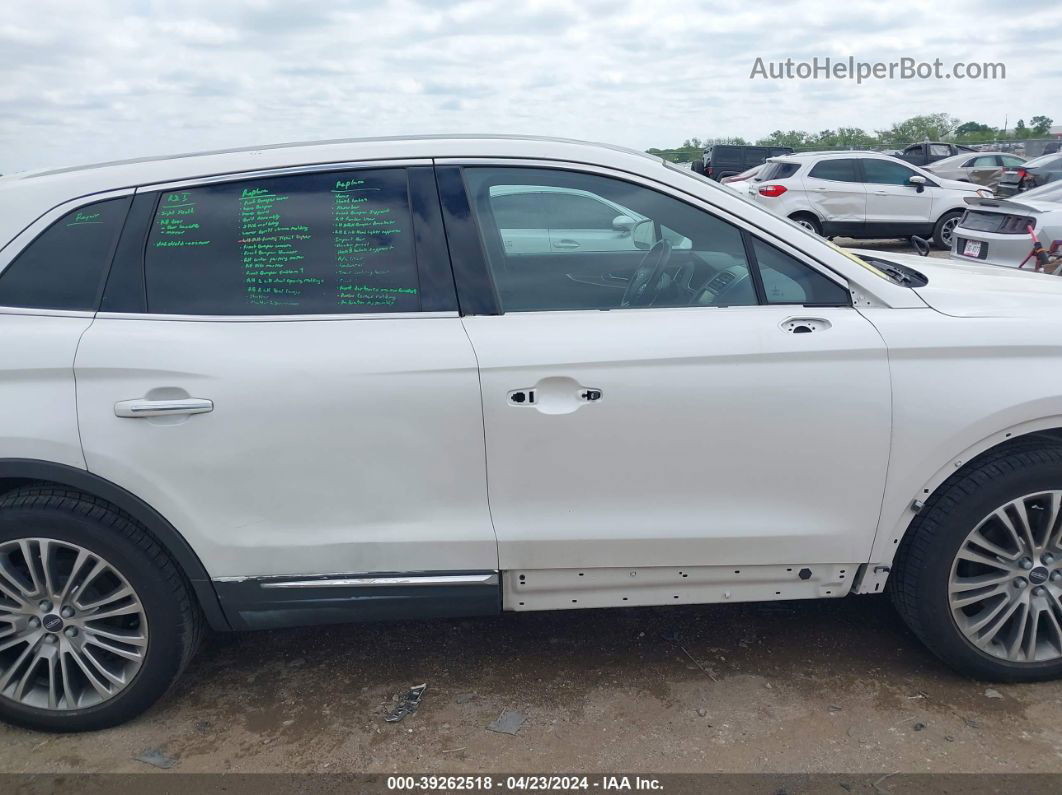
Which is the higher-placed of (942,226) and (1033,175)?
(1033,175)

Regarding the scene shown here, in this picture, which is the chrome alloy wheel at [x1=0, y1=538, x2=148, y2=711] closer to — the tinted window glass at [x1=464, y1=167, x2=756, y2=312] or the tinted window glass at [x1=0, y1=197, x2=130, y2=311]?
the tinted window glass at [x1=0, y1=197, x2=130, y2=311]

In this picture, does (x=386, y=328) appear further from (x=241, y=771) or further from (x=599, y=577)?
(x=241, y=771)

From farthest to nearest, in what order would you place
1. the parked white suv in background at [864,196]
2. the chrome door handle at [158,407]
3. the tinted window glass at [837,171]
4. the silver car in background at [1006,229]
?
the tinted window glass at [837,171] < the parked white suv in background at [864,196] < the silver car in background at [1006,229] < the chrome door handle at [158,407]

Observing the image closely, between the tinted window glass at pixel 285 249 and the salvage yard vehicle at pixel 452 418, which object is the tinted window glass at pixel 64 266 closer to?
the salvage yard vehicle at pixel 452 418

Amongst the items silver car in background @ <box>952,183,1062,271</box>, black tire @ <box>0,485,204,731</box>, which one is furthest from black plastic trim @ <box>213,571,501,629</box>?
silver car in background @ <box>952,183,1062,271</box>

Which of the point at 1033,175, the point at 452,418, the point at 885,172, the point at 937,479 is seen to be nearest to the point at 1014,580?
the point at 937,479

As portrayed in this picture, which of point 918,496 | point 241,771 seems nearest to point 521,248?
point 918,496

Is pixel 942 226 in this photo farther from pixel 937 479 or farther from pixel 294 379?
pixel 294 379

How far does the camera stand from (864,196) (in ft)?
44.8

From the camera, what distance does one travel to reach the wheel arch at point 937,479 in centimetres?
278

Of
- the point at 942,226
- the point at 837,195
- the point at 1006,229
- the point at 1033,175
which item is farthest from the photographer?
the point at 1033,175

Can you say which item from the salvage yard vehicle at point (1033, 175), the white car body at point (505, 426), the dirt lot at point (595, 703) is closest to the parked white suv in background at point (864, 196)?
the salvage yard vehicle at point (1033, 175)

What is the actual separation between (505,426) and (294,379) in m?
0.66

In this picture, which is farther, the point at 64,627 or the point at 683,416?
the point at 64,627
